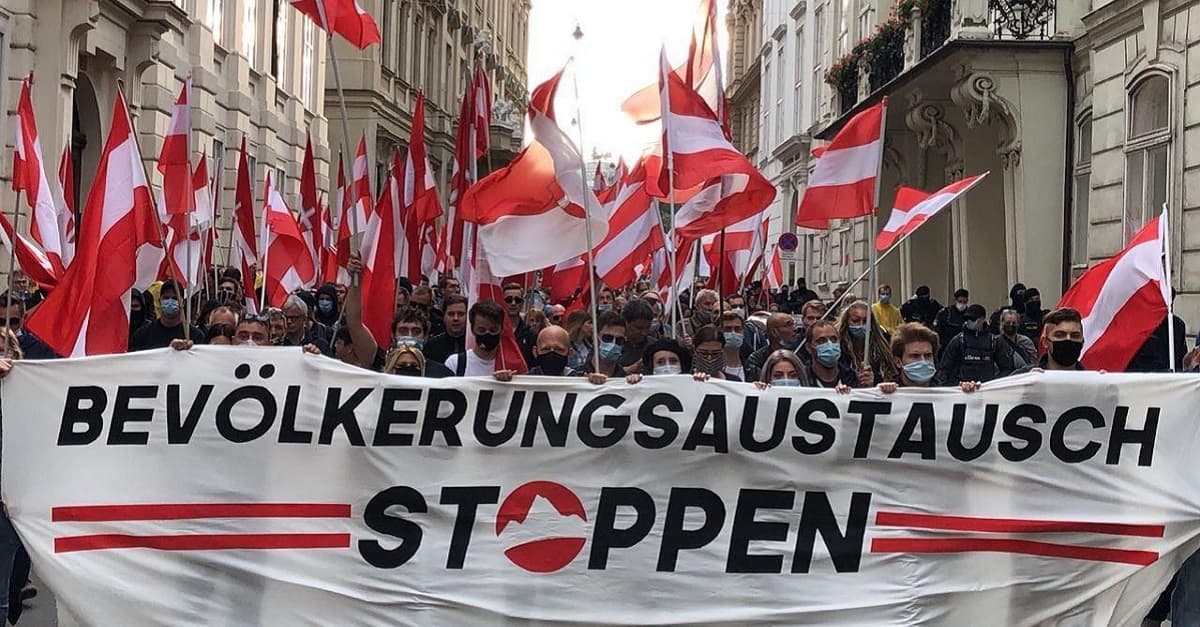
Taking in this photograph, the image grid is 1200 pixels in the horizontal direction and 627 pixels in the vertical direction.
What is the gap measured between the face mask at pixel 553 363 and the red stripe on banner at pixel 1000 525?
1.91 m

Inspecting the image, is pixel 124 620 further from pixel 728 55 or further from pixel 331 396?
pixel 728 55

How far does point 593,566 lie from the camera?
6.06 meters

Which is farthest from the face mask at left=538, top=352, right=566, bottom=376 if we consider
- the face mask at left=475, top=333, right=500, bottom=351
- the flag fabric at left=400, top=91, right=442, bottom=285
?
the flag fabric at left=400, top=91, right=442, bottom=285

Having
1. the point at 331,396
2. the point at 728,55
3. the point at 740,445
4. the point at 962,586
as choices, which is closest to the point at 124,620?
the point at 331,396

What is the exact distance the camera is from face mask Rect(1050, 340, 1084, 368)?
6934 millimetres

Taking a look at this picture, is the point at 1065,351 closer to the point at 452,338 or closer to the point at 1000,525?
the point at 1000,525

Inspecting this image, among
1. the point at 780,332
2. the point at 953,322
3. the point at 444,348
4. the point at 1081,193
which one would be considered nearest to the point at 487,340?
the point at 444,348

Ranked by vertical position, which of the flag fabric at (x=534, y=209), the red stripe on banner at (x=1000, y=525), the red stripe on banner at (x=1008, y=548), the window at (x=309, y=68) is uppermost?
the window at (x=309, y=68)

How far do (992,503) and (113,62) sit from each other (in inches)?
609

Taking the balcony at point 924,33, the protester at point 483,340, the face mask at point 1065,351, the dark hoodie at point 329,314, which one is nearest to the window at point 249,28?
the balcony at point 924,33

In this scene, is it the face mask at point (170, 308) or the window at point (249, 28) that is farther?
the window at point (249, 28)

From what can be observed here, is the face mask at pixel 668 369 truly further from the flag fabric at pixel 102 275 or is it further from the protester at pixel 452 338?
the flag fabric at pixel 102 275

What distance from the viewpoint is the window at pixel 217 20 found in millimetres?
23469

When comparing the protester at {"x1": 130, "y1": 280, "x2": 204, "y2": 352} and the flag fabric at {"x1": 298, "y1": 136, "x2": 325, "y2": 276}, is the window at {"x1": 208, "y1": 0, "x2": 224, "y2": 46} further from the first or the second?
the protester at {"x1": 130, "y1": 280, "x2": 204, "y2": 352}
